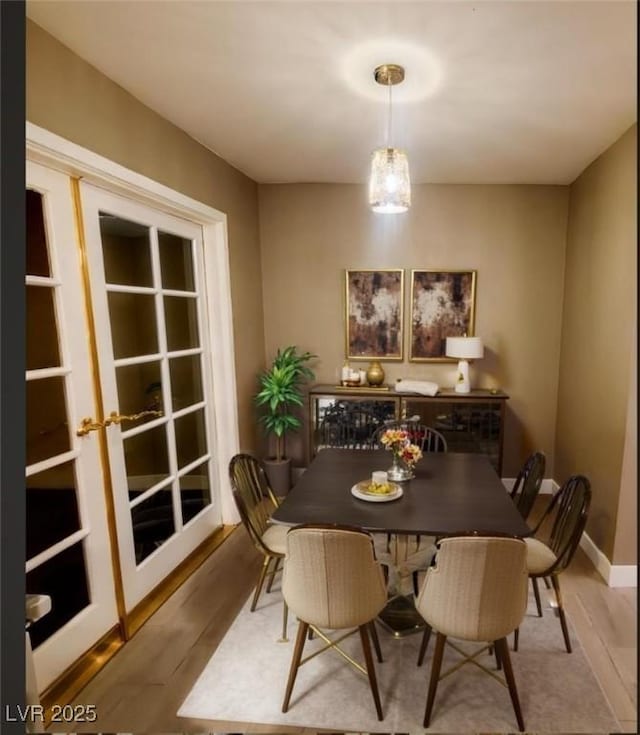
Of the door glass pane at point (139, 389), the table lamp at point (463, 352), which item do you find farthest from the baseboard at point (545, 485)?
the door glass pane at point (139, 389)

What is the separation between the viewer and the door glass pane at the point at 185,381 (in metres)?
2.40

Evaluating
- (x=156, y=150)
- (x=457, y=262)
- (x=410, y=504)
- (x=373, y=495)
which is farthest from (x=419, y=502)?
(x=457, y=262)

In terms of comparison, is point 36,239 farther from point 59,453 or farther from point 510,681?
point 510,681

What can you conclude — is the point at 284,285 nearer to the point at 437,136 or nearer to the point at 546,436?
the point at 437,136

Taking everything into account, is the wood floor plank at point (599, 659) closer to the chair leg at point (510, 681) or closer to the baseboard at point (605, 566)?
the baseboard at point (605, 566)

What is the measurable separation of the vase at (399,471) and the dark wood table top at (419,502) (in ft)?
0.14

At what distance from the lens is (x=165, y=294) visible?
90.3 inches

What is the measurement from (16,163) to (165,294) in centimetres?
178

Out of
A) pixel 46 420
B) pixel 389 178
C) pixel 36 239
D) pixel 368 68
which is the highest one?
pixel 368 68

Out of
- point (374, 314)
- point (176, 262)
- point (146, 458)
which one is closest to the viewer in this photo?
point (146, 458)

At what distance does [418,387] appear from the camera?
10.4 feet

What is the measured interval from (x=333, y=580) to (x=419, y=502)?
1.94 ft

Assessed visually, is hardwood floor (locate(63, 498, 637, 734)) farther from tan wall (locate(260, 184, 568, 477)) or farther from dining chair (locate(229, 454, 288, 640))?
tan wall (locate(260, 184, 568, 477))

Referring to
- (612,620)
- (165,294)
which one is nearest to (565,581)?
(612,620)
